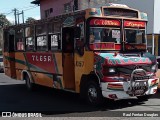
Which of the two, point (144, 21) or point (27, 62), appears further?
point (27, 62)

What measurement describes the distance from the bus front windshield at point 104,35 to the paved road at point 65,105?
2.02 m

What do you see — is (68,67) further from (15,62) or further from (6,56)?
(6,56)

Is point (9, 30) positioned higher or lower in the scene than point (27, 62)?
higher

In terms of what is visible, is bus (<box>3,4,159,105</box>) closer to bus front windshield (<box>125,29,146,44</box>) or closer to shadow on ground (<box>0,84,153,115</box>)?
bus front windshield (<box>125,29,146,44</box>)

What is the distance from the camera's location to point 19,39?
14648 mm

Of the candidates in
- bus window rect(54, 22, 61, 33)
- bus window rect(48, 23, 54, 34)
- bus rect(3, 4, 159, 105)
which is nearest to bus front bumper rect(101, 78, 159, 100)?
bus rect(3, 4, 159, 105)

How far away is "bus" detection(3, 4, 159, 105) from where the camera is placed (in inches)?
361

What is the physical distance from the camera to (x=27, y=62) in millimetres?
13781

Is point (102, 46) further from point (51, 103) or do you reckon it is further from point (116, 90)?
point (51, 103)

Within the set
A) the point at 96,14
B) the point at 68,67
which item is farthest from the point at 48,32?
the point at 96,14

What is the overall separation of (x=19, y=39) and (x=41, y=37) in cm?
248

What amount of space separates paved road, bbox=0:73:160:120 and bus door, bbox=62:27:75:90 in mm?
704

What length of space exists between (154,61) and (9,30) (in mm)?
8367

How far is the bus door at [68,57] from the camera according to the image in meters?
11.0
